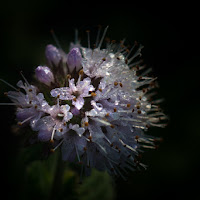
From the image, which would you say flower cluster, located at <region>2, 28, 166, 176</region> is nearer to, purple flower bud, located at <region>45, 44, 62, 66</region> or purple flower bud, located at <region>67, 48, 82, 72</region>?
purple flower bud, located at <region>67, 48, 82, 72</region>

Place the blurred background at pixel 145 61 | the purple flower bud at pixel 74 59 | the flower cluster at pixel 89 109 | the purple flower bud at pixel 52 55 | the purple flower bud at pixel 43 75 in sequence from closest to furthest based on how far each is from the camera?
1. the flower cluster at pixel 89 109
2. the purple flower bud at pixel 43 75
3. the purple flower bud at pixel 74 59
4. the purple flower bud at pixel 52 55
5. the blurred background at pixel 145 61

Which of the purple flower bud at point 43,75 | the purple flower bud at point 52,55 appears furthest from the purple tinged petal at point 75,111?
the purple flower bud at point 52,55

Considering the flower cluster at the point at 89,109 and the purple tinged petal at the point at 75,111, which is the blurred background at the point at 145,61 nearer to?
the flower cluster at the point at 89,109

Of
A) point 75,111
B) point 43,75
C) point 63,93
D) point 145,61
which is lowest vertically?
point 75,111

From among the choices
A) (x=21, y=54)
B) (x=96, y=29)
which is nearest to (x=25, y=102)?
(x=21, y=54)

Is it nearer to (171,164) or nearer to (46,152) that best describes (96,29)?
(171,164)

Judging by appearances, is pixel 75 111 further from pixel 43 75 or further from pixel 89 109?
pixel 43 75

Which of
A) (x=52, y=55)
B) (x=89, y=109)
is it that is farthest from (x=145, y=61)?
(x=89, y=109)
